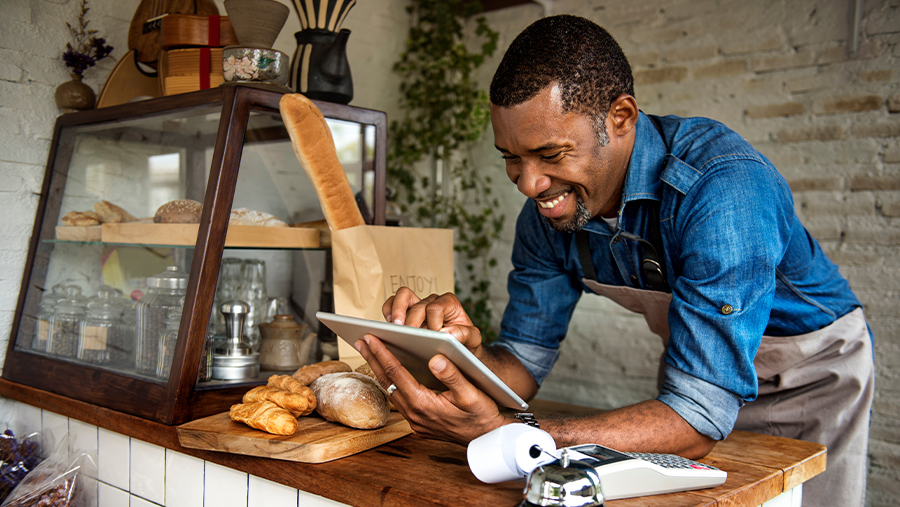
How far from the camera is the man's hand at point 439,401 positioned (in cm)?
95

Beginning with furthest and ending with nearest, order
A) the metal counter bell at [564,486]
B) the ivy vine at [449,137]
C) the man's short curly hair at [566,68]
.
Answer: the ivy vine at [449,137]
the man's short curly hair at [566,68]
the metal counter bell at [564,486]

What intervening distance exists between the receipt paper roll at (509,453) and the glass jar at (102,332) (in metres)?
0.89

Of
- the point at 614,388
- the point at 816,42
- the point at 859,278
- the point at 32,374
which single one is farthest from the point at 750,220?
the point at 614,388

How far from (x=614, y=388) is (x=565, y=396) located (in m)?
0.28

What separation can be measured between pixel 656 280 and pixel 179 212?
1005 mm

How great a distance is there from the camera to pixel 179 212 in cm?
134

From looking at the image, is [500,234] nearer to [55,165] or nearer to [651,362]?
[651,362]

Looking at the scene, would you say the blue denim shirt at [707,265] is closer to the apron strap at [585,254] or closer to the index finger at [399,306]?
the apron strap at [585,254]

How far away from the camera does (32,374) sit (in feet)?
4.91

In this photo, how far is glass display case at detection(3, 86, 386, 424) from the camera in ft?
4.02

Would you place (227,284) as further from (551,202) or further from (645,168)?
(645,168)

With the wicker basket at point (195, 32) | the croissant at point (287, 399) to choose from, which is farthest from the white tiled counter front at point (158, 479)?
the wicker basket at point (195, 32)

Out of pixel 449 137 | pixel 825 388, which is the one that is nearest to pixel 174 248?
pixel 825 388

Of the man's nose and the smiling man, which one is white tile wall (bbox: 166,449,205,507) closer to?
the smiling man
